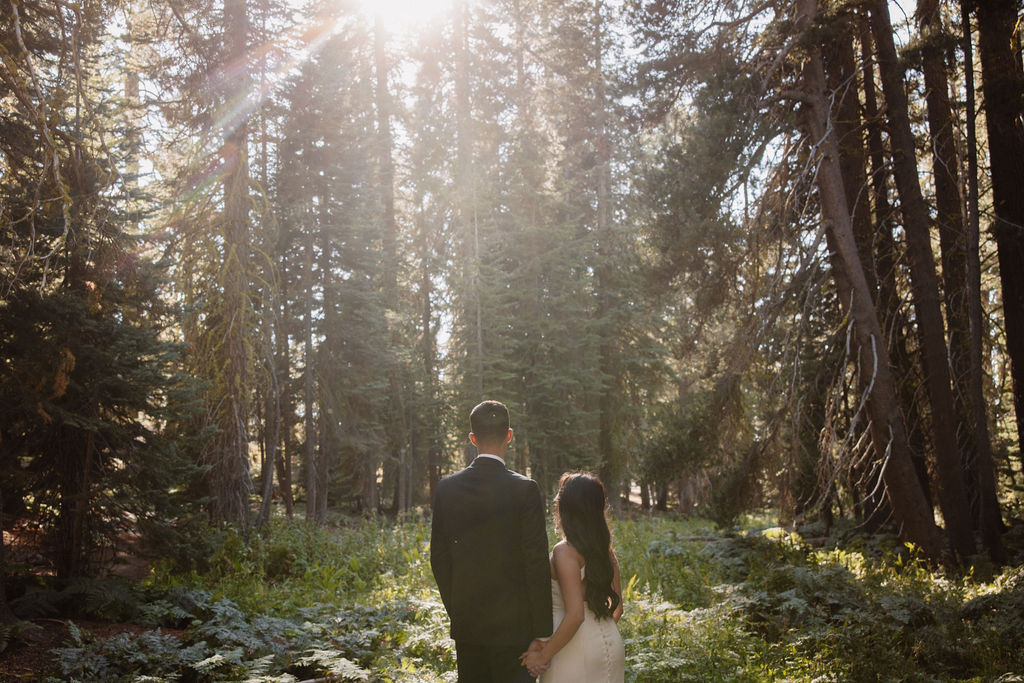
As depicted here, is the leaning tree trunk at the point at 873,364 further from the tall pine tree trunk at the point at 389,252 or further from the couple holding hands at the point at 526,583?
the tall pine tree trunk at the point at 389,252

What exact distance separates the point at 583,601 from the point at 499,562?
521 mm

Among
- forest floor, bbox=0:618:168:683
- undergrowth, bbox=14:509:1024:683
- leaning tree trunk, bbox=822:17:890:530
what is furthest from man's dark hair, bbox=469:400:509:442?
leaning tree trunk, bbox=822:17:890:530

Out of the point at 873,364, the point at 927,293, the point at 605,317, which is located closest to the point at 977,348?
the point at 927,293

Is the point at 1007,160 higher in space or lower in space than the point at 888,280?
higher

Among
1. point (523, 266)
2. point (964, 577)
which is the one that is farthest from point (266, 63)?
point (964, 577)

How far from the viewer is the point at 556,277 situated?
24.0 metres

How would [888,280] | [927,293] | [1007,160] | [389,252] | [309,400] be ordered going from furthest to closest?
1. [389,252]
2. [309,400]
3. [888,280]
4. [927,293]
5. [1007,160]

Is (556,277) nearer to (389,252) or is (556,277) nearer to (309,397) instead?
(389,252)

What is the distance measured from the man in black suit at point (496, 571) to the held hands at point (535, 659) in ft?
0.12

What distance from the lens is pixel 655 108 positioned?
1181cm

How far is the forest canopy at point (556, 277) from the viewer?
847 cm

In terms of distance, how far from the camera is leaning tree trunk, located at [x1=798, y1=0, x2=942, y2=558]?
397 inches

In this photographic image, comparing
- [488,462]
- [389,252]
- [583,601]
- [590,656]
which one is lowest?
[590,656]

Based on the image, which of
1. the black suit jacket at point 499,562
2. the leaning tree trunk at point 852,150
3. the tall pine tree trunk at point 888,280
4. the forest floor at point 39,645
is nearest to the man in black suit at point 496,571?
the black suit jacket at point 499,562
